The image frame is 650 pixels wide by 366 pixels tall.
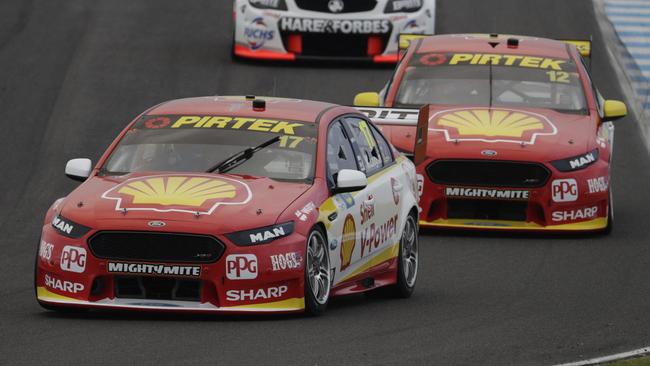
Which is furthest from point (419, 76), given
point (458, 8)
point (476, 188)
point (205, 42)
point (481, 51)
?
point (458, 8)

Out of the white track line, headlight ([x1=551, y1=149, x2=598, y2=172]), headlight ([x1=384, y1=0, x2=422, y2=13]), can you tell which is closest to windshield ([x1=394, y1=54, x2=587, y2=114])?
headlight ([x1=551, y1=149, x2=598, y2=172])

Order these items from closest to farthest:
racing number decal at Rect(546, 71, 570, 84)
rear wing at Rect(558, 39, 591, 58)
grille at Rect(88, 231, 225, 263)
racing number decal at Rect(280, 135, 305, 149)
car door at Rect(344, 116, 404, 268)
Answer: grille at Rect(88, 231, 225, 263)
racing number decal at Rect(280, 135, 305, 149)
car door at Rect(344, 116, 404, 268)
racing number decal at Rect(546, 71, 570, 84)
rear wing at Rect(558, 39, 591, 58)

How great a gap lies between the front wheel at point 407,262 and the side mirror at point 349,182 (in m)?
1.21

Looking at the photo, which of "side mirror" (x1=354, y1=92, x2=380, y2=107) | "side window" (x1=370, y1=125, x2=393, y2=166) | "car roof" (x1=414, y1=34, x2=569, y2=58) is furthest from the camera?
"car roof" (x1=414, y1=34, x2=569, y2=58)

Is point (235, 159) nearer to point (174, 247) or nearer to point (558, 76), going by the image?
point (174, 247)

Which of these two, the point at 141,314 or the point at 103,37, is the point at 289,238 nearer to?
the point at 141,314

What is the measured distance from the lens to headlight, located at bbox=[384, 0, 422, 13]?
23.3 meters

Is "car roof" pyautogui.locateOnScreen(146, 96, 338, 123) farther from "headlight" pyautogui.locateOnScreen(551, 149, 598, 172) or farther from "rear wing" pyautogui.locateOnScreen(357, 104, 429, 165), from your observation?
"headlight" pyautogui.locateOnScreen(551, 149, 598, 172)

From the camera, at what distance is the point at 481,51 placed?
17.1 metres

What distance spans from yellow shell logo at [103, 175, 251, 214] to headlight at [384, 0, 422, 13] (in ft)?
42.8

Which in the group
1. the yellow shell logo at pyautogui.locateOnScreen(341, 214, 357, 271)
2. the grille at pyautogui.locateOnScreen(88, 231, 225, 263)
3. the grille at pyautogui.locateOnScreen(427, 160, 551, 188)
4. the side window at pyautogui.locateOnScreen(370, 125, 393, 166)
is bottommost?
the grille at pyautogui.locateOnScreen(427, 160, 551, 188)

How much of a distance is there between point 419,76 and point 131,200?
6984 mm

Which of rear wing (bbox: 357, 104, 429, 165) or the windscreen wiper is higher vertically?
the windscreen wiper

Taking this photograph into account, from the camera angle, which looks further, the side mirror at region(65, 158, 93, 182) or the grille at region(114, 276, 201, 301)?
the side mirror at region(65, 158, 93, 182)
